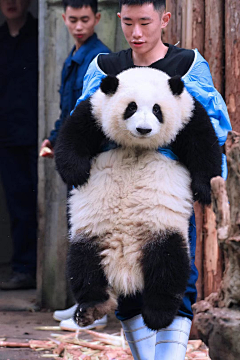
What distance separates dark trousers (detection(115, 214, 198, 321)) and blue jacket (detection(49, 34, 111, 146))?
196 cm

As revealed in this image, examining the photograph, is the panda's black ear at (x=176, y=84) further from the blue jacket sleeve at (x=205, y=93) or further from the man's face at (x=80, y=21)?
the man's face at (x=80, y=21)

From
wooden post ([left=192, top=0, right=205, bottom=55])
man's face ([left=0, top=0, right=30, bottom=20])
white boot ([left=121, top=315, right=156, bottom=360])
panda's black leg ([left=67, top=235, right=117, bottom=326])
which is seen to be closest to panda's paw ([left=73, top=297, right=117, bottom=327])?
panda's black leg ([left=67, top=235, right=117, bottom=326])

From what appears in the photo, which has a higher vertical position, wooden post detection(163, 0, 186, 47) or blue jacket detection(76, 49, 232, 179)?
wooden post detection(163, 0, 186, 47)

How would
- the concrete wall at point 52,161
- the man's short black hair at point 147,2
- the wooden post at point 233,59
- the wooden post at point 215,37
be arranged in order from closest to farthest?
the man's short black hair at point 147,2 < the wooden post at point 233,59 < the wooden post at point 215,37 < the concrete wall at point 52,161

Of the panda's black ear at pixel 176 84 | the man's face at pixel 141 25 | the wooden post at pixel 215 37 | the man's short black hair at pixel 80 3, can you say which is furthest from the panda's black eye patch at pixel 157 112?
the man's short black hair at pixel 80 3

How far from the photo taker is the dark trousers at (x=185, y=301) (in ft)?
9.57

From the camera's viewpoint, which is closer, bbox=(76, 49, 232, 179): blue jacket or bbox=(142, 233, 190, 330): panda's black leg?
bbox=(142, 233, 190, 330): panda's black leg

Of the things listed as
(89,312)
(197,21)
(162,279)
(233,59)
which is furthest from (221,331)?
(197,21)

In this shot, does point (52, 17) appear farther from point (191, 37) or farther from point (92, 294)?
point (92, 294)

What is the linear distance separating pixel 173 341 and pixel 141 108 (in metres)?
1.18

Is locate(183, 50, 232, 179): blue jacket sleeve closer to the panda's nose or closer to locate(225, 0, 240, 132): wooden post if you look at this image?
the panda's nose

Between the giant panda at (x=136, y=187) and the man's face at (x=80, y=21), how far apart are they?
6.39ft

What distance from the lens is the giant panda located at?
251cm

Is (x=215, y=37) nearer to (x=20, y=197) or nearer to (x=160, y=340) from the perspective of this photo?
(x=160, y=340)
